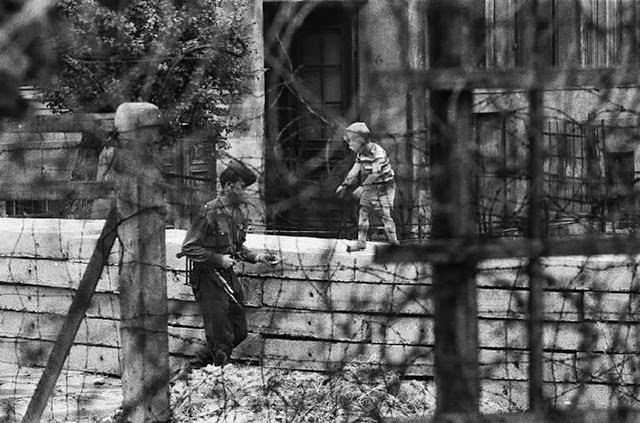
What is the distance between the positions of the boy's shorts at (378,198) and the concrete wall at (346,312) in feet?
0.77

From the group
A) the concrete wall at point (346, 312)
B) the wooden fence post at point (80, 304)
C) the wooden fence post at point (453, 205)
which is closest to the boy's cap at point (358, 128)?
the wooden fence post at point (453, 205)

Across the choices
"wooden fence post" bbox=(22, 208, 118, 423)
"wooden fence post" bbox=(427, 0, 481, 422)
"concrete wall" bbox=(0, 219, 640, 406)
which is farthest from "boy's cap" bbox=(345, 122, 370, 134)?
"wooden fence post" bbox=(22, 208, 118, 423)

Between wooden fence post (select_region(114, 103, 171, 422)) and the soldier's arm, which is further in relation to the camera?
the soldier's arm

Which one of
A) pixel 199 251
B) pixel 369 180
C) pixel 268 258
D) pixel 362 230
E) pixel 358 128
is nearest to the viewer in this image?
pixel 358 128

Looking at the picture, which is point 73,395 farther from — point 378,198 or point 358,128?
point 358,128

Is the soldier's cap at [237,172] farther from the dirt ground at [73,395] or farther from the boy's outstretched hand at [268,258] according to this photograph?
the dirt ground at [73,395]

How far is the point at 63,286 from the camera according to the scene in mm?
9289

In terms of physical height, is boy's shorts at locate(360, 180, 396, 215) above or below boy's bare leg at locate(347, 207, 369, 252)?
above

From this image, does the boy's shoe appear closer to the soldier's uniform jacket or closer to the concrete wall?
the concrete wall

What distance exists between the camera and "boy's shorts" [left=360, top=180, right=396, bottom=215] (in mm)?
5548

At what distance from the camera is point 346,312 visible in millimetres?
5910

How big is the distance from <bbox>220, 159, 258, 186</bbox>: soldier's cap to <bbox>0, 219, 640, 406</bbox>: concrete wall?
506 mm

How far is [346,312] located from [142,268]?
0.93 m

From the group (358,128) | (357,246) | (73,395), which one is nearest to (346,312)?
(357,246)
